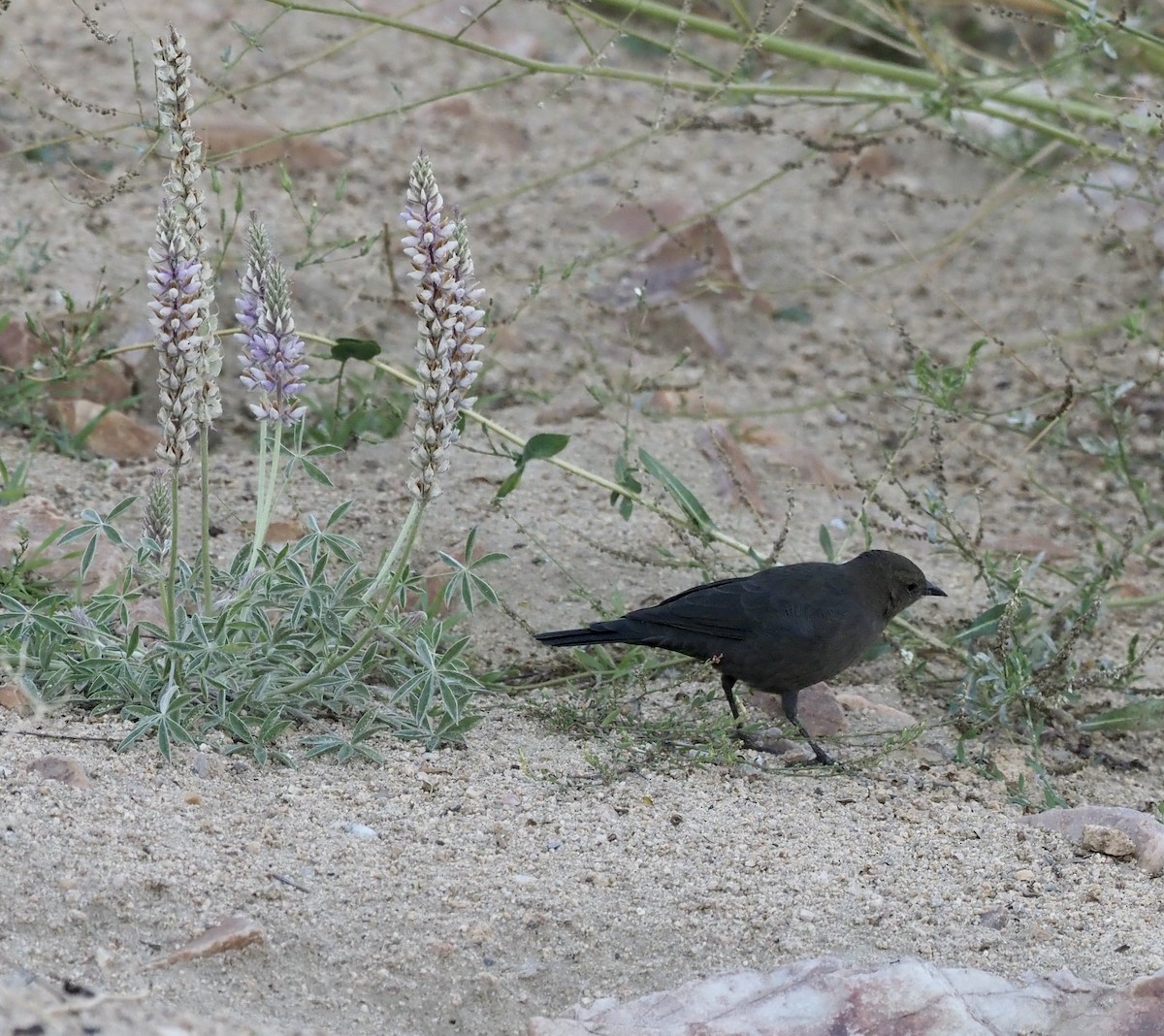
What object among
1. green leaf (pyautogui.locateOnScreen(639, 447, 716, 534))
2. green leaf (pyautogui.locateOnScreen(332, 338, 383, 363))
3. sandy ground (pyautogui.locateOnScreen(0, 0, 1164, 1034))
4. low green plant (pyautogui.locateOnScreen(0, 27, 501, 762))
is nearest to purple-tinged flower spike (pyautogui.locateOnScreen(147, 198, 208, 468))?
low green plant (pyautogui.locateOnScreen(0, 27, 501, 762))

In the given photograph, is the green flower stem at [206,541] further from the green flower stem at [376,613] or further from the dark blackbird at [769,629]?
the dark blackbird at [769,629]

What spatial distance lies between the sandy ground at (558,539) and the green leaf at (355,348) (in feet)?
1.66

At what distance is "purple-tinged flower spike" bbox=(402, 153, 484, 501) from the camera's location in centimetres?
314

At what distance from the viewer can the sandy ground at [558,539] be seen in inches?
117

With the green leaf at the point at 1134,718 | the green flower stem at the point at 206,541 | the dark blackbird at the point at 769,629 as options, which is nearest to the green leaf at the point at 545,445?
the dark blackbird at the point at 769,629

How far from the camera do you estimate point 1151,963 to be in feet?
10.1

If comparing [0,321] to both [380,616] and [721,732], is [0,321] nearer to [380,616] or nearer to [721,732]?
[380,616]

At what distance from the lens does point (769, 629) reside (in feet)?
13.7

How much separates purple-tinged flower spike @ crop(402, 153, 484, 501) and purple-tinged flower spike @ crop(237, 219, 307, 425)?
29 cm

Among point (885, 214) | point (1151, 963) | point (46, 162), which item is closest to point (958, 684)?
point (1151, 963)

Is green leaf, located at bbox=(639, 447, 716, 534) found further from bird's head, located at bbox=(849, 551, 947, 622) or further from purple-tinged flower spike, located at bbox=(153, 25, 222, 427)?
purple-tinged flower spike, located at bbox=(153, 25, 222, 427)

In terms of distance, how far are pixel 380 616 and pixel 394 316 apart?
2.93 metres

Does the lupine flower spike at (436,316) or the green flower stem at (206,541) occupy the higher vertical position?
the lupine flower spike at (436,316)

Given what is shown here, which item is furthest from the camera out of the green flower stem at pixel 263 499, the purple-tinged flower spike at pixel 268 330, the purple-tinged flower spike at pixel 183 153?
the green flower stem at pixel 263 499
